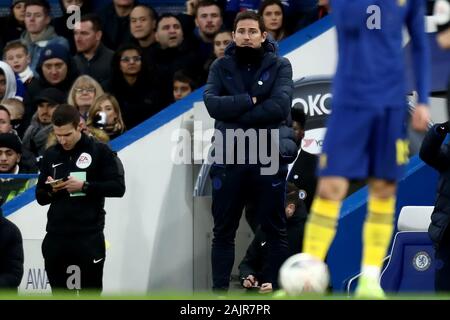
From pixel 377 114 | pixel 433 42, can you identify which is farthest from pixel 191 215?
pixel 377 114

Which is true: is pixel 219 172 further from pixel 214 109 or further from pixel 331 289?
pixel 331 289

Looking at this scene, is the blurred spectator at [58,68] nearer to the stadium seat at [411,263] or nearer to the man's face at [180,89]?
the man's face at [180,89]

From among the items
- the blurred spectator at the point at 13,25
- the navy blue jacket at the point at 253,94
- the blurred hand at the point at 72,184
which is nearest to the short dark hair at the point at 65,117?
the blurred hand at the point at 72,184

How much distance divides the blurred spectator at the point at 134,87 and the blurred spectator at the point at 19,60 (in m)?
1.03

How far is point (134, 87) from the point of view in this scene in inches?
464

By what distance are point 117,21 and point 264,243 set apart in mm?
3659

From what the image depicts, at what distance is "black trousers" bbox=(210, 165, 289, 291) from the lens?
9.23m

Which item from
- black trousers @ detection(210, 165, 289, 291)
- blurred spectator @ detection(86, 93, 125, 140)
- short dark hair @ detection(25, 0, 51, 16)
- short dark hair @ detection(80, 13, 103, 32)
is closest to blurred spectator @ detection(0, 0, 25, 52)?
short dark hair @ detection(25, 0, 51, 16)

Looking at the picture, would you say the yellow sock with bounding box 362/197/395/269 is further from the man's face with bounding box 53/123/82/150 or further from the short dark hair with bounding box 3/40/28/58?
the short dark hair with bounding box 3/40/28/58

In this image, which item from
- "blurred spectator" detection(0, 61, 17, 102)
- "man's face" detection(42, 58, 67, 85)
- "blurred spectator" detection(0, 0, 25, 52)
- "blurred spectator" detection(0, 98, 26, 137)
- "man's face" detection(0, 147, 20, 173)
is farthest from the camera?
"blurred spectator" detection(0, 0, 25, 52)

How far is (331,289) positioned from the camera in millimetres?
10008

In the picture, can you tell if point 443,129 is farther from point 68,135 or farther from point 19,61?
point 19,61

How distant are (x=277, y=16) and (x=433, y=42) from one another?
1240 mm

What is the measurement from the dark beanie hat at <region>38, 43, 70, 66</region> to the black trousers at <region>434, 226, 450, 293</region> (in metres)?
4.37
